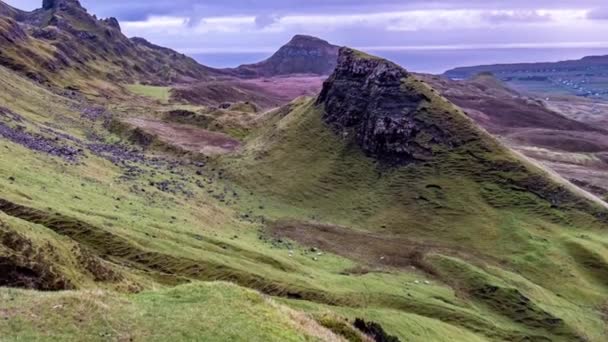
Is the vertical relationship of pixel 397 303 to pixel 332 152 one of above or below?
below

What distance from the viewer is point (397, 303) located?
56.9 meters

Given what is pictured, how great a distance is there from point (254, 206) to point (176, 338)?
61.9 metres

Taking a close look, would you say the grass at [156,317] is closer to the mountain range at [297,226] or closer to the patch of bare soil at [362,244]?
the mountain range at [297,226]

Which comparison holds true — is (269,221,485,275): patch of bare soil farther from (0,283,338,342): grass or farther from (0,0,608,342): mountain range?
(0,283,338,342): grass

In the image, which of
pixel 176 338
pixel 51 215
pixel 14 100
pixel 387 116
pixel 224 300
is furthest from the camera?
pixel 14 100

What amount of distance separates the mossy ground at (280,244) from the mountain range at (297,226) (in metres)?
0.20

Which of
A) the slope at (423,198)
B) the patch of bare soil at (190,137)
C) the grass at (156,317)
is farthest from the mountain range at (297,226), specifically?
the patch of bare soil at (190,137)

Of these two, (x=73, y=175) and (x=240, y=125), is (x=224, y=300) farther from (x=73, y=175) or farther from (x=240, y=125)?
(x=240, y=125)

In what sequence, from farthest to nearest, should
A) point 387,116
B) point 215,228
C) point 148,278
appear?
point 387,116, point 215,228, point 148,278

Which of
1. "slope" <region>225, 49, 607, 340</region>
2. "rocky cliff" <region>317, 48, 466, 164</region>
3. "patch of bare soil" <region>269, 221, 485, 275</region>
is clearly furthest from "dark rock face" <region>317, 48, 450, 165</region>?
"patch of bare soil" <region>269, 221, 485, 275</region>

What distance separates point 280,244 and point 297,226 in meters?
10.7

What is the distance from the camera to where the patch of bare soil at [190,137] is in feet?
372

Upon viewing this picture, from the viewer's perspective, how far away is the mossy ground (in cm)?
2822

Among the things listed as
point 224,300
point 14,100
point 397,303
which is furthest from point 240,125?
point 224,300
